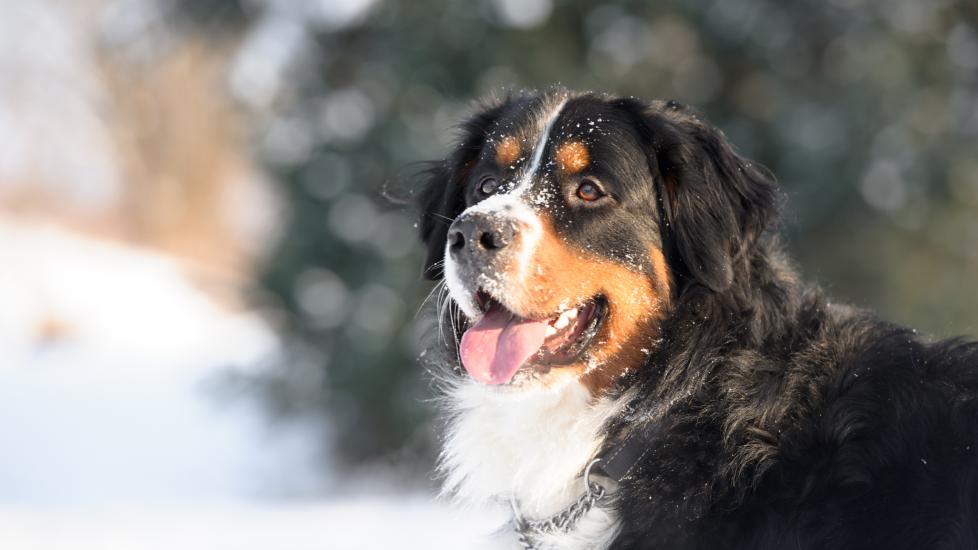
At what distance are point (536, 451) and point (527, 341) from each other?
0.37 m

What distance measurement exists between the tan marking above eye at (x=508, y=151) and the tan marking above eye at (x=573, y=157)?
0.62 feet

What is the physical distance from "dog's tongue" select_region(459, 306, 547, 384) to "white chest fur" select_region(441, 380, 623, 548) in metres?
0.07

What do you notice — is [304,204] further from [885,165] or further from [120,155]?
[120,155]

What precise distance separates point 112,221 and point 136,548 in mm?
22683

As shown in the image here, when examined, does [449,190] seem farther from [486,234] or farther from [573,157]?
[486,234]

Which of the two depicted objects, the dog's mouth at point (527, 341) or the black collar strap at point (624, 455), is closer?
the black collar strap at point (624, 455)

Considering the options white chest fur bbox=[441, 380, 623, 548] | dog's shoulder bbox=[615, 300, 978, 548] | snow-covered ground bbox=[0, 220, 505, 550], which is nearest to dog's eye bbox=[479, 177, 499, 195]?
white chest fur bbox=[441, 380, 623, 548]

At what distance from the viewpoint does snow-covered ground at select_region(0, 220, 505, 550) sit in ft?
21.5

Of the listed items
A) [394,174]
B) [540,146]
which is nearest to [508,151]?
[540,146]

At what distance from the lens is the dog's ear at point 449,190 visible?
4066 millimetres

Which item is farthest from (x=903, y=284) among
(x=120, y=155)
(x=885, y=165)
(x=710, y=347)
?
(x=120, y=155)

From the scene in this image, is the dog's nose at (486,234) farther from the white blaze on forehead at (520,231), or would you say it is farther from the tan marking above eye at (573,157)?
the tan marking above eye at (573,157)

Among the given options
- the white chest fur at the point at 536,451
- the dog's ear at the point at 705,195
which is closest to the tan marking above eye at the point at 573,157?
the dog's ear at the point at 705,195

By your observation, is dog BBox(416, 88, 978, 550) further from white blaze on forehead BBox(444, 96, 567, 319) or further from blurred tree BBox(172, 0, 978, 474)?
blurred tree BBox(172, 0, 978, 474)
